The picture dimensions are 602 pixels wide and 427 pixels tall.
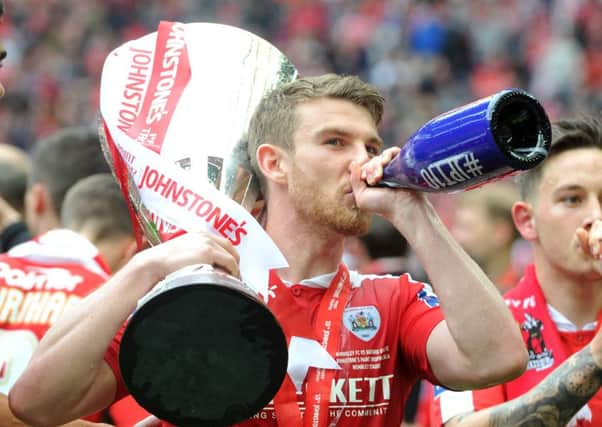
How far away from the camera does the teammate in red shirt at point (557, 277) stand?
147 inches

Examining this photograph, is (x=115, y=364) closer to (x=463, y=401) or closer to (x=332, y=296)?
(x=332, y=296)

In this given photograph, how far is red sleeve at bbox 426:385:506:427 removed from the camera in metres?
3.71

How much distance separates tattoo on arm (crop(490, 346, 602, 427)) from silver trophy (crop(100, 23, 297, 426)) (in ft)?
3.02

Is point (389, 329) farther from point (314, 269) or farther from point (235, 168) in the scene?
point (235, 168)

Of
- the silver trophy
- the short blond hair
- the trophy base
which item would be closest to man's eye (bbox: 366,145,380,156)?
the short blond hair

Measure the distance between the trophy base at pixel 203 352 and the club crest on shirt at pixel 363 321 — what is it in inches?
22.0

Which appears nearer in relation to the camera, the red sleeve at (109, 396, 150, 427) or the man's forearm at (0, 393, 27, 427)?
the man's forearm at (0, 393, 27, 427)

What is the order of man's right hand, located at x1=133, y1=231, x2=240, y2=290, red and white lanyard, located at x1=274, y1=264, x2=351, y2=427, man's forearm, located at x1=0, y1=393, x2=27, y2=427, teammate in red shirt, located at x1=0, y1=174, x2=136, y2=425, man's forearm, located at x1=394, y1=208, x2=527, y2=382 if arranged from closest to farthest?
1. man's right hand, located at x1=133, y1=231, x2=240, y2=290
2. man's forearm, located at x1=394, y1=208, x2=527, y2=382
3. red and white lanyard, located at x1=274, y1=264, x2=351, y2=427
4. man's forearm, located at x1=0, y1=393, x2=27, y2=427
5. teammate in red shirt, located at x1=0, y1=174, x2=136, y2=425

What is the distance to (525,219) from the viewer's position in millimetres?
4047

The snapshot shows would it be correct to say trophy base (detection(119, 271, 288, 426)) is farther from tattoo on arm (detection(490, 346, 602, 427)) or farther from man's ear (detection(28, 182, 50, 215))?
man's ear (detection(28, 182, 50, 215))

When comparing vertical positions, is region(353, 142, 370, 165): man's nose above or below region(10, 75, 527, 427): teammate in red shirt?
above

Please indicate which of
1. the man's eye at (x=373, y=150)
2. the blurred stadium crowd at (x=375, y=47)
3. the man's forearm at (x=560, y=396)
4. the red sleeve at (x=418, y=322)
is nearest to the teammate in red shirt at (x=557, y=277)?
the man's forearm at (x=560, y=396)

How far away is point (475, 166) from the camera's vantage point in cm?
272

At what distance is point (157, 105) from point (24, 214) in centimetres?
278
